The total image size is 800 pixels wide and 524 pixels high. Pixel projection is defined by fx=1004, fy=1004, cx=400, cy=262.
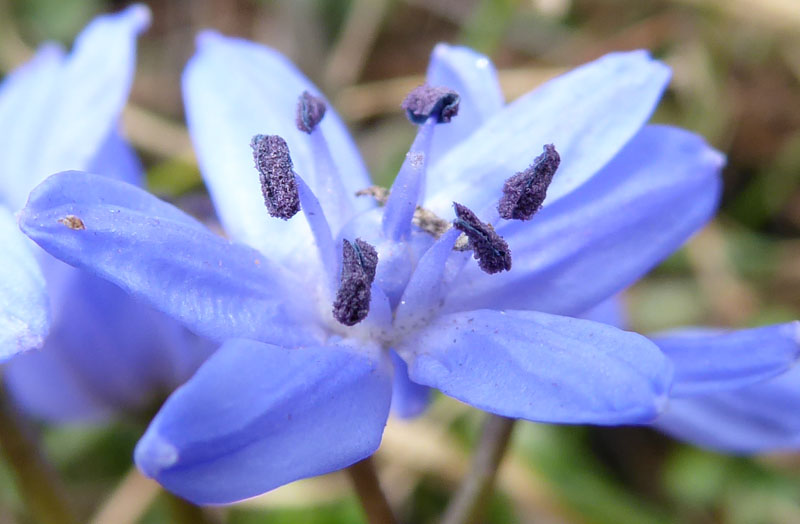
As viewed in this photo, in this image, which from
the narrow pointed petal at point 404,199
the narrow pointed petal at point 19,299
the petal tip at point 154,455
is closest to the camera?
the petal tip at point 154,455

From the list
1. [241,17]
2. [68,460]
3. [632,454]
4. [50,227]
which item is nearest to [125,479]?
[68,460]

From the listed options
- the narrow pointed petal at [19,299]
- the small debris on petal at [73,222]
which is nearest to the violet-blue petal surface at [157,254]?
the small debris on petal at [73,222]

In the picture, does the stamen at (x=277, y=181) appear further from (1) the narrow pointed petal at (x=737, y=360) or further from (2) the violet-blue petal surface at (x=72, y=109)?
(1) the narrow pointed petal at (x=737, y=360)

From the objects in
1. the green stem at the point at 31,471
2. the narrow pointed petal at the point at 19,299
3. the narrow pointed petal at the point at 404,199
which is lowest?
the green stem at the point at 31,471

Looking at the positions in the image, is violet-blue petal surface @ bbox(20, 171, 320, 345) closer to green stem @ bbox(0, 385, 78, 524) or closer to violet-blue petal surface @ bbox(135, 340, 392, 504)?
violet-blue petal surface @ bbox(135, 340, 392, 504)

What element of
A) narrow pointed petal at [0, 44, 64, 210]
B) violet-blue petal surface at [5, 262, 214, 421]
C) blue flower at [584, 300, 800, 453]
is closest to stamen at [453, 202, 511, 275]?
blue flower at [584, 300, 800, 453]

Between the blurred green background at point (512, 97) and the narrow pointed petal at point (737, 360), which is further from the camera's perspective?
the blurred green background at point (512, 97)

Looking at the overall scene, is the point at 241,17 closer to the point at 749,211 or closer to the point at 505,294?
the point at 749,211
